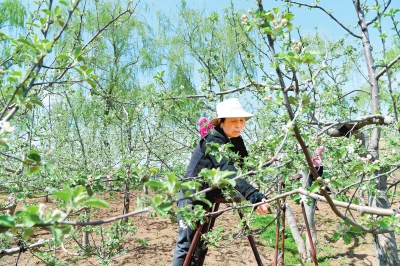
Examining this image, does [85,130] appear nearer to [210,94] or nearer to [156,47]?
[210,94]

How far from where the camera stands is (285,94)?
1.24m

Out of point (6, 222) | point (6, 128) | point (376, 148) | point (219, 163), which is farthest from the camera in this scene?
point (376, 148)

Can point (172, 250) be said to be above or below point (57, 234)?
below

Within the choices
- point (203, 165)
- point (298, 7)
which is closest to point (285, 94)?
point (203, 165)

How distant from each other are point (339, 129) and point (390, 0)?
1.34 meters

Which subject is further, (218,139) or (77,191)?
(218,139)

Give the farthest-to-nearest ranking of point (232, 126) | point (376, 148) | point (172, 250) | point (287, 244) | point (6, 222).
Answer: point (287, 244) < point (172, 250) < point (376, 148) < point (232, 126) < point (6, 222)

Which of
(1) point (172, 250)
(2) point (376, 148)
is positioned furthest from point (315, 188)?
(1) point (172, 250)

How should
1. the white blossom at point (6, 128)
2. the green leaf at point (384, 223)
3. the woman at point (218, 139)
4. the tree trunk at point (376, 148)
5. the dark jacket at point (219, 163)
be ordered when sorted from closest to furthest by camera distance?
the white blossom at point (6, 128) < the green leaf at point (384, 223) < the dark jacket at point (219, 163) < the woman at point (218, 139) < the tree trunk at point (376, 148)

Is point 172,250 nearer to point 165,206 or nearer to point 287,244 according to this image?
point 287,244

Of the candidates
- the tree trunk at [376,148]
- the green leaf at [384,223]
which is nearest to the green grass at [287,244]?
the tree trunk at [376,148]

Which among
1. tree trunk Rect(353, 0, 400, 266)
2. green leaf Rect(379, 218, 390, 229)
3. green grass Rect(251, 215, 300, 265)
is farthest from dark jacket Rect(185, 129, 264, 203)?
green grass Rect(251, 215, 300, 265)

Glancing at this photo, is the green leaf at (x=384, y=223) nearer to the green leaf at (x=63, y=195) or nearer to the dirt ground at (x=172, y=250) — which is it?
the green leaf at (x=63, y=195)


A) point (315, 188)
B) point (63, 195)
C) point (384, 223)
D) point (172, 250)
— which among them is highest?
point (63, 195)
